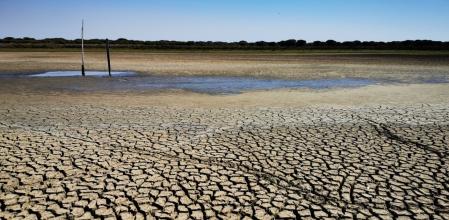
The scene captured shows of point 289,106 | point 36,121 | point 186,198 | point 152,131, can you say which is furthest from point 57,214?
point 289,106

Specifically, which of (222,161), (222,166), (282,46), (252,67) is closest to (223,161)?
(222,161)

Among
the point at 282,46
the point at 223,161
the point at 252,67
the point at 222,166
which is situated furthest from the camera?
Answer: the point at 282,46

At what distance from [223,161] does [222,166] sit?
0.20m

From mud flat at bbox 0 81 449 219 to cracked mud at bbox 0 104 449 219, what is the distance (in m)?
0.02

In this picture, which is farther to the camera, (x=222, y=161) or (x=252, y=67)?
(x=252, y=67)

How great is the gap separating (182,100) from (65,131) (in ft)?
14.0

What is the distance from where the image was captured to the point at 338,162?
16.1 feet

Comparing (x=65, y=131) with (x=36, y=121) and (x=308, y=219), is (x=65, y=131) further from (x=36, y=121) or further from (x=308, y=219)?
(x=308, y=219)

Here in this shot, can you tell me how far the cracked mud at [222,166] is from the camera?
358cm

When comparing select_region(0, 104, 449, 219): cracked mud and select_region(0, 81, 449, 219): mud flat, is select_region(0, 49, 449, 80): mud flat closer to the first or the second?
select_region(0, 81, 449, 219): mud flat

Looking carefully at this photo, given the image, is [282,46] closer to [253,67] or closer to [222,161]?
[253,67]

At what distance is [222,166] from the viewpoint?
4.76m

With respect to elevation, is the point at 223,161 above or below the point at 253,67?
below

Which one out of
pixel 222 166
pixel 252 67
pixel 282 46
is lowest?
pixel 222 166
